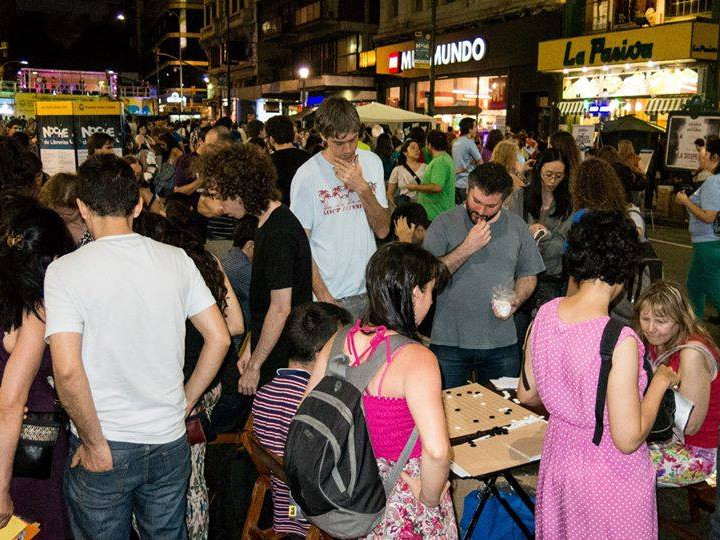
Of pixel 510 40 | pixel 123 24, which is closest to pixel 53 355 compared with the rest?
pixel 510 40

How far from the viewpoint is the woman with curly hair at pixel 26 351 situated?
2596 millimetres

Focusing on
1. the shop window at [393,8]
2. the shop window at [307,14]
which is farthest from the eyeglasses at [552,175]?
the shop window at [307,14]

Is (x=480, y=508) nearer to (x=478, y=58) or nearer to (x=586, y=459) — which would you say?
(x=586, y=459)

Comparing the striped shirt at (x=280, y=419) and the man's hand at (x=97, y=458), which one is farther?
the striped shirt at (x=280, y=419)

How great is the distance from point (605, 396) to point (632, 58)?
17431 millimetres

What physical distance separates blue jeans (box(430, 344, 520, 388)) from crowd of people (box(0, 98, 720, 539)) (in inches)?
4.6

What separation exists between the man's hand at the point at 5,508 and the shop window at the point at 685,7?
1974cm

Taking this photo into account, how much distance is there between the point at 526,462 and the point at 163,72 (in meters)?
108

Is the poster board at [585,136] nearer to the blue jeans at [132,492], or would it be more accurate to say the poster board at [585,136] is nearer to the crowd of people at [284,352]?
the crowd of people at [284,352]

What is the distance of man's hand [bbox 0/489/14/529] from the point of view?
262 centimetres

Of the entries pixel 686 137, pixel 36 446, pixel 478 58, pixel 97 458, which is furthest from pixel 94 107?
pixel 478 58

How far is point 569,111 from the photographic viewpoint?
20203 millimetres

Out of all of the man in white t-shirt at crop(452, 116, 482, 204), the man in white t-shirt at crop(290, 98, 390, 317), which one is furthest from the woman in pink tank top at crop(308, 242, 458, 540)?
the man in white t-shirt at crop(452, 116, 482, 204)

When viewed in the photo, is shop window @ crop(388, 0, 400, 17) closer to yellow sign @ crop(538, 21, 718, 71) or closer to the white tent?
yellow sign @ crop(538, 21, 718, 71)
